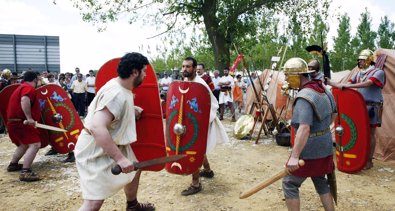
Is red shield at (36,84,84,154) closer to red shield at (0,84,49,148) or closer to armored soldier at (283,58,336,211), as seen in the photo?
red shield at (0,84,49,148)

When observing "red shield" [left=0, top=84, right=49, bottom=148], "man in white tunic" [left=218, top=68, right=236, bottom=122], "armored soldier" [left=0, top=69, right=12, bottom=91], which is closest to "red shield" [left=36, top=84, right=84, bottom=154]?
"red shield" [left=0, top=84, right=49, bottom=148]

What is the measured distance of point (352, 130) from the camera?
4453mm

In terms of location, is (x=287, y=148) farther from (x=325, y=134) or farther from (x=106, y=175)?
(x=106, y=175)

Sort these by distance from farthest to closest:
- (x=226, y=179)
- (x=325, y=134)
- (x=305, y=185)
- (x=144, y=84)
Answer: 1. (x=226, y=179)
2. (x=305, y=185)
3. (x=144, y=84)
4. (x=325, y=134)

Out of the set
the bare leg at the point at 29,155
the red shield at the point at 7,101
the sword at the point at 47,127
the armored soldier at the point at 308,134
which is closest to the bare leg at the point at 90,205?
the armored soldier at the point at 308,134

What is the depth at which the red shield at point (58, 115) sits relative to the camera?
518 centimetres

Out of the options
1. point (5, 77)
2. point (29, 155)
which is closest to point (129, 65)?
point (29, 155)

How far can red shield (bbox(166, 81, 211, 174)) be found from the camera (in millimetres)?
3676

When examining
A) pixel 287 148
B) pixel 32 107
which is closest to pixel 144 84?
pixel 32 107

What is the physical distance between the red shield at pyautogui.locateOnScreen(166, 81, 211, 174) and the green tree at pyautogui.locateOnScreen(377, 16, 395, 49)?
92.4 ft

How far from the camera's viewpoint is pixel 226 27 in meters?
13.4

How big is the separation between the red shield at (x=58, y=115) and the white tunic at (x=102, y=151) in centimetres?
297

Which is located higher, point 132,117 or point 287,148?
point 132,117

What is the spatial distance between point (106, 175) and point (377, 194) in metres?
3.32
